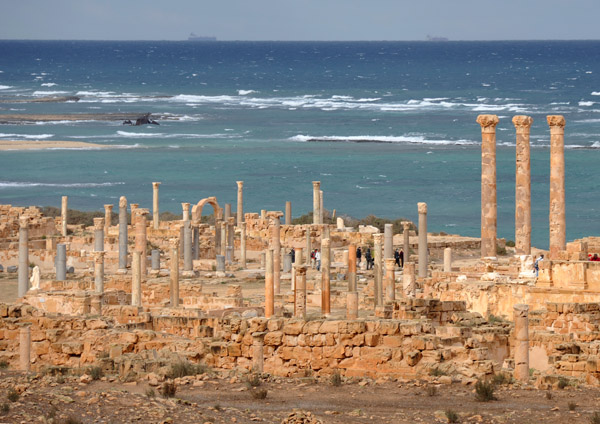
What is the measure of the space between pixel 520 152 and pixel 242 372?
17.9 metres

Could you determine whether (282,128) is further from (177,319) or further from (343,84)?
(177,319)

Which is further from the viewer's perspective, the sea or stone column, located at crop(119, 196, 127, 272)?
the sea

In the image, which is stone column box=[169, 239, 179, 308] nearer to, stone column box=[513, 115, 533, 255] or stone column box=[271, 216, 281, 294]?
stone column box=[271, 216, 281, 294]

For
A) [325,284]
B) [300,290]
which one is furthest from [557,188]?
[300,290]

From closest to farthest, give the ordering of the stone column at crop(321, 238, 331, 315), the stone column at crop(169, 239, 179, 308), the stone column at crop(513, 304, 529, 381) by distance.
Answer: the stone column at crop(513, 304, 529, 381)
the stone column at crop(321, 238, 331, 315)
the stone column at crop(169, 239, 179, 308)

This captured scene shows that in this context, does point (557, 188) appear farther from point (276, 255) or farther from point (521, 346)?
point (521, 346)

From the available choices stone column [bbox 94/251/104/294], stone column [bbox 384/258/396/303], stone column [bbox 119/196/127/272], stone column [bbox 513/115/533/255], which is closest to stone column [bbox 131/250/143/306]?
stone column [bbox 94/251/104/294]

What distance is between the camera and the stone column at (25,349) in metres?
22.2

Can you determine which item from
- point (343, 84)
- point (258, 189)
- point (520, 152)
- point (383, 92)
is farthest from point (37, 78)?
point (520, 152)

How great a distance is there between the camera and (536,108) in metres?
120

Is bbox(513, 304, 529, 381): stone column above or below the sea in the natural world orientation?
below

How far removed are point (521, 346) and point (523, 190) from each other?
16218mm

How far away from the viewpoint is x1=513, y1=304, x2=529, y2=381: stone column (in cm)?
2031

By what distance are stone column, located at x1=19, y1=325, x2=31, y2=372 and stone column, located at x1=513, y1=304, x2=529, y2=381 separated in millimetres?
7024
